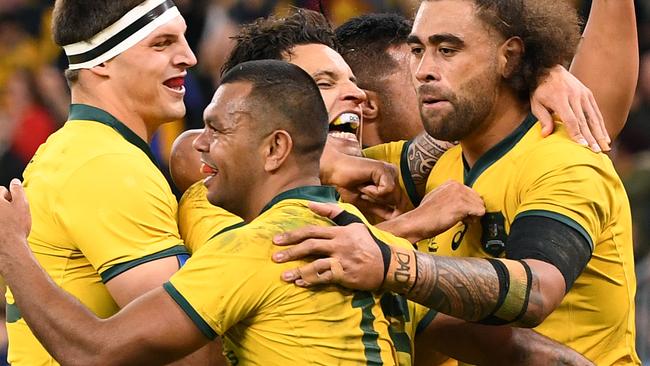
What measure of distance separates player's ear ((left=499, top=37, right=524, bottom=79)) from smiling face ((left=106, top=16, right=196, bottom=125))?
1.14 metres

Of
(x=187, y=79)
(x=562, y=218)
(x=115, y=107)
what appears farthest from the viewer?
(x=187, y=79)

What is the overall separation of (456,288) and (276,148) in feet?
2.18

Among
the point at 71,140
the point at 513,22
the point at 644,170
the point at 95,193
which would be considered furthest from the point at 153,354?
the point at 644,170

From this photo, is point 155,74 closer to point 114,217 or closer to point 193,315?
point 114,217

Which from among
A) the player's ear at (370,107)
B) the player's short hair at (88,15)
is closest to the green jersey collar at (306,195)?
the player's short hair at (88,15)

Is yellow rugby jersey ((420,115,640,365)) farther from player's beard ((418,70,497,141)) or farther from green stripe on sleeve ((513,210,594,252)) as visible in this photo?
player's beard ((418,70,497,141))

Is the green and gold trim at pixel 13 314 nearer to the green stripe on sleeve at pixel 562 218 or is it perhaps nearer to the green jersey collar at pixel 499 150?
the green jersey collar at pixel 499 150

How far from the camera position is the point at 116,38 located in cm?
462

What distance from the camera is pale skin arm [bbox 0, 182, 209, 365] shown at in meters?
3.56

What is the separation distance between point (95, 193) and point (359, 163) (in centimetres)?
97

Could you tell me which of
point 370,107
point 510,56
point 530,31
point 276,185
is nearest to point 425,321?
point 276,185

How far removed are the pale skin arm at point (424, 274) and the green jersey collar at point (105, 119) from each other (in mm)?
1062

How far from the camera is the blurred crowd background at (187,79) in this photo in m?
9.66

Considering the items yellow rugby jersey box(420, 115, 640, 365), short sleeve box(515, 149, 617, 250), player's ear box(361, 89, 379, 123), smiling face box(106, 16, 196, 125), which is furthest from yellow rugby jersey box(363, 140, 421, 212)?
smiling face box(106, 16, 196, 125)
